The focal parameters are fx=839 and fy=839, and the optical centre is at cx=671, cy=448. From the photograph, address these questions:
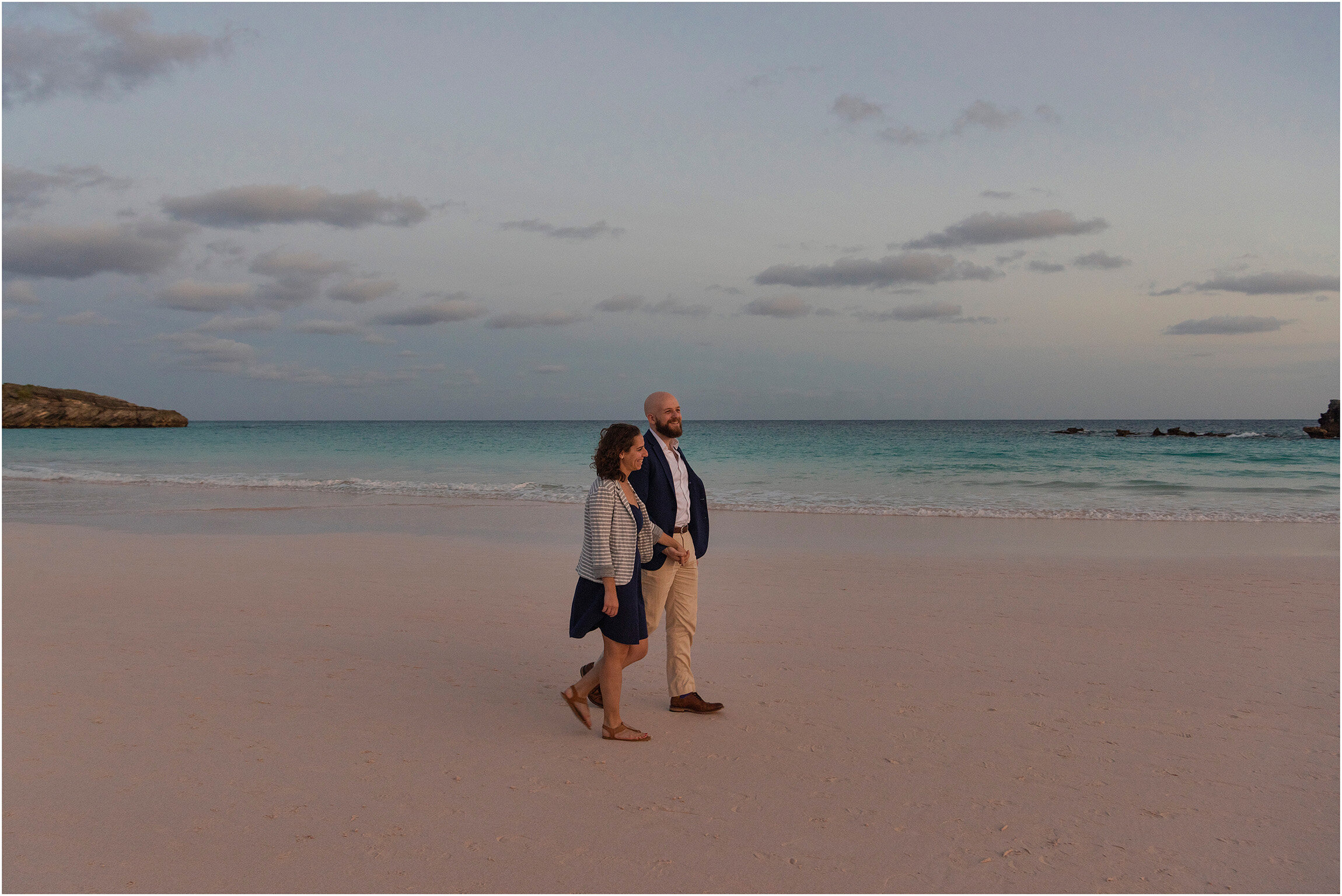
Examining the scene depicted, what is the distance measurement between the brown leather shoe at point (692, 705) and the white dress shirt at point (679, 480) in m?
0.98

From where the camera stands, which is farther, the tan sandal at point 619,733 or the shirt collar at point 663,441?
the shirt collar at point 663,441

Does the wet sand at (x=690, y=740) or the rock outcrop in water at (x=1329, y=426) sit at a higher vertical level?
the rock outcrop in water at (x=1329, y=426)

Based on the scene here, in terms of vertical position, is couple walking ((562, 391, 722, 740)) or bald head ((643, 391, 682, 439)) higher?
bald head ((643, 391, 682, 439))

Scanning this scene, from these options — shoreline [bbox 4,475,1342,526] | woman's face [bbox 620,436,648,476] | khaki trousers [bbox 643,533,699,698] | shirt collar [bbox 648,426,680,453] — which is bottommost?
shoreline [bbox 4,475,1342,526]

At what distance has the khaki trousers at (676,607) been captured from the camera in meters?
4.64

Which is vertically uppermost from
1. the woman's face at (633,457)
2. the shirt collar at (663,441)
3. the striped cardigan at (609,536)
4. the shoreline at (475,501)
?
the shirt collar at (663,441)

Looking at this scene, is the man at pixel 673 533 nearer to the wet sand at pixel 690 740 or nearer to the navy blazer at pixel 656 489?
the navy blazer at pixel 656 489

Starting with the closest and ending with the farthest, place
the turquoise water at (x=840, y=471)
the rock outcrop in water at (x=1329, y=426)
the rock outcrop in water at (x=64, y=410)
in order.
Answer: the turquoise water at (x=840, y=471) → the rock outcrop in water at (x=1329, y=426) → the rock outcrop in water at (x=64, y=410)

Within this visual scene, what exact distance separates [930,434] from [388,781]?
73.7 metres

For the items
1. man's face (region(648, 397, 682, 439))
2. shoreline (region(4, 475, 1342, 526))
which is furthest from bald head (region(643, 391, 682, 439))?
shoreline (region(4, 475, 1342, 526))

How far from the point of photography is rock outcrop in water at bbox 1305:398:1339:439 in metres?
59.3

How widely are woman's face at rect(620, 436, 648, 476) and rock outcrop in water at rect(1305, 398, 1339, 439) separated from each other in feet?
233

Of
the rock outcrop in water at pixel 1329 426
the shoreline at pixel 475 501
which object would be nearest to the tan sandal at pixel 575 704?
the shoreline at pixel 475 501

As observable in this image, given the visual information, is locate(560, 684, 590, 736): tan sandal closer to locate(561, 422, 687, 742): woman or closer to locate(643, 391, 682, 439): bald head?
locate(561, 422, 687, 742): woman
